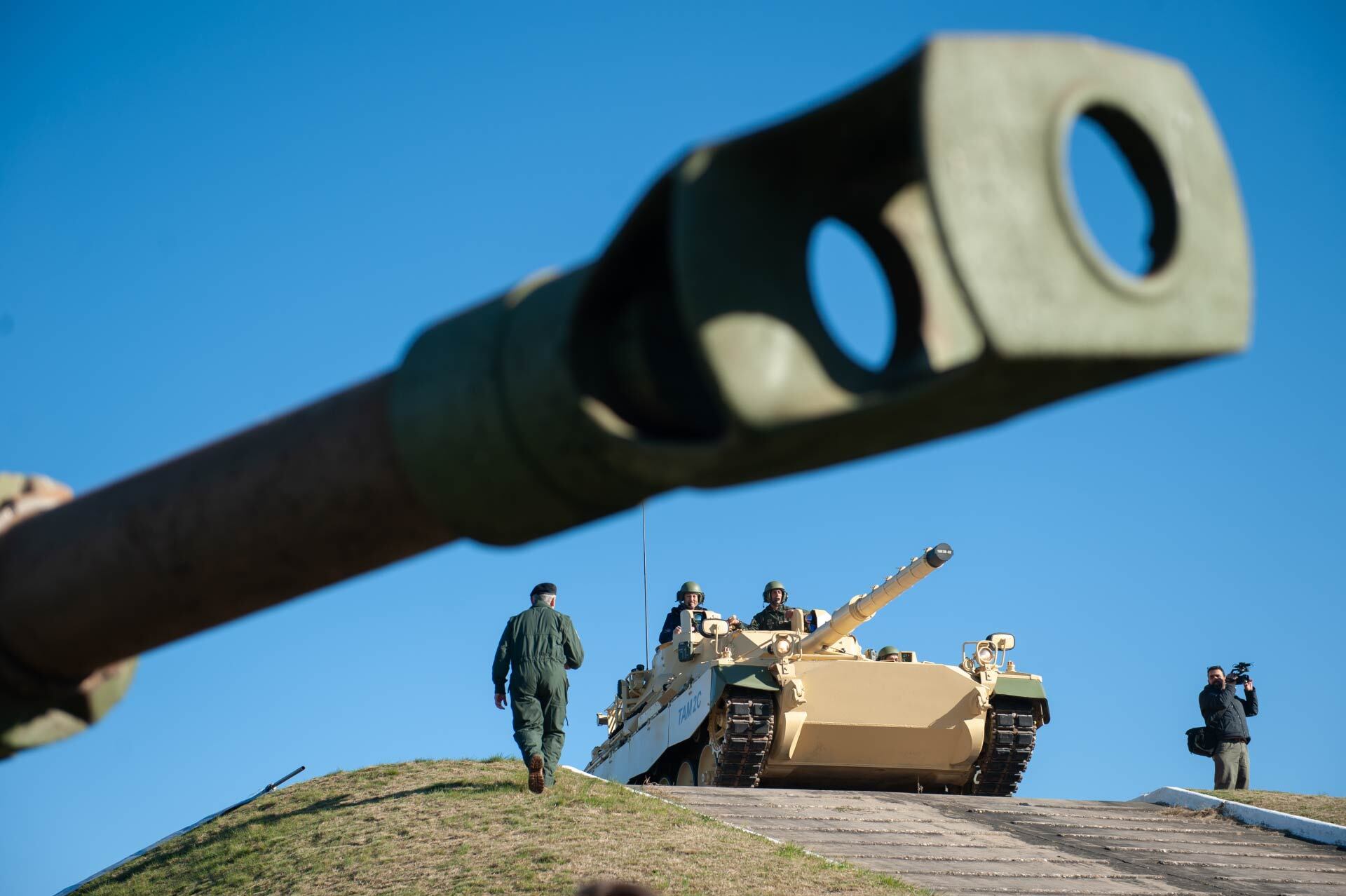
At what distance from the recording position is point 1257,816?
49.6 feet

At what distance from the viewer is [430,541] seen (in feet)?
5.83

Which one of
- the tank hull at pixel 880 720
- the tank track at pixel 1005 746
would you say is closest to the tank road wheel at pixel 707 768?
the tank hull at pixel 880 720

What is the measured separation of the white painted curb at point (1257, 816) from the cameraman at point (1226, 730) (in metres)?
1.99

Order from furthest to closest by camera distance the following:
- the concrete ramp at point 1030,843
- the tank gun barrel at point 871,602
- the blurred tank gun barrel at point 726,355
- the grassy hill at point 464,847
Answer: the tank gun barrel at point 871,602, the concrete ramp at point 1030,843, the grassy hill at point 464,847, the blurred tank gun barrel at point 726,355

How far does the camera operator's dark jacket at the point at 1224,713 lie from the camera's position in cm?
1823

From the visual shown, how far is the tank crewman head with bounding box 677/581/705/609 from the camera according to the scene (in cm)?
1992

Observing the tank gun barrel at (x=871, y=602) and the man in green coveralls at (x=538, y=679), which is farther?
the tank gun barrel at (x=871, y=602)

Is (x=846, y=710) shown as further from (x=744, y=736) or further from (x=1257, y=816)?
(x=1257, y=816)

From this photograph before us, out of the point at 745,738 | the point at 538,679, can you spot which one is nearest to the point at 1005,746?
the point at 745,738

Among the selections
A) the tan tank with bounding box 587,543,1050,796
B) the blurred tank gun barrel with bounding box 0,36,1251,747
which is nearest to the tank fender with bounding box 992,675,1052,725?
the tan tank with bounding box 587,543,1050,796

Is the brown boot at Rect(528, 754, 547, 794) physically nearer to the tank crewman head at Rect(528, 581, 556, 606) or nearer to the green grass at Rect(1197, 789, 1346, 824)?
the tank crewman head at Rect(528, 581, 556, 606)

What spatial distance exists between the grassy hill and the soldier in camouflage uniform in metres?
4.94

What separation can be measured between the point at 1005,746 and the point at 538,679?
22.9 ft

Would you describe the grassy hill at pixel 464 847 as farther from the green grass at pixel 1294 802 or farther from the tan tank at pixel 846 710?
the green grass at pixel 1294 802
